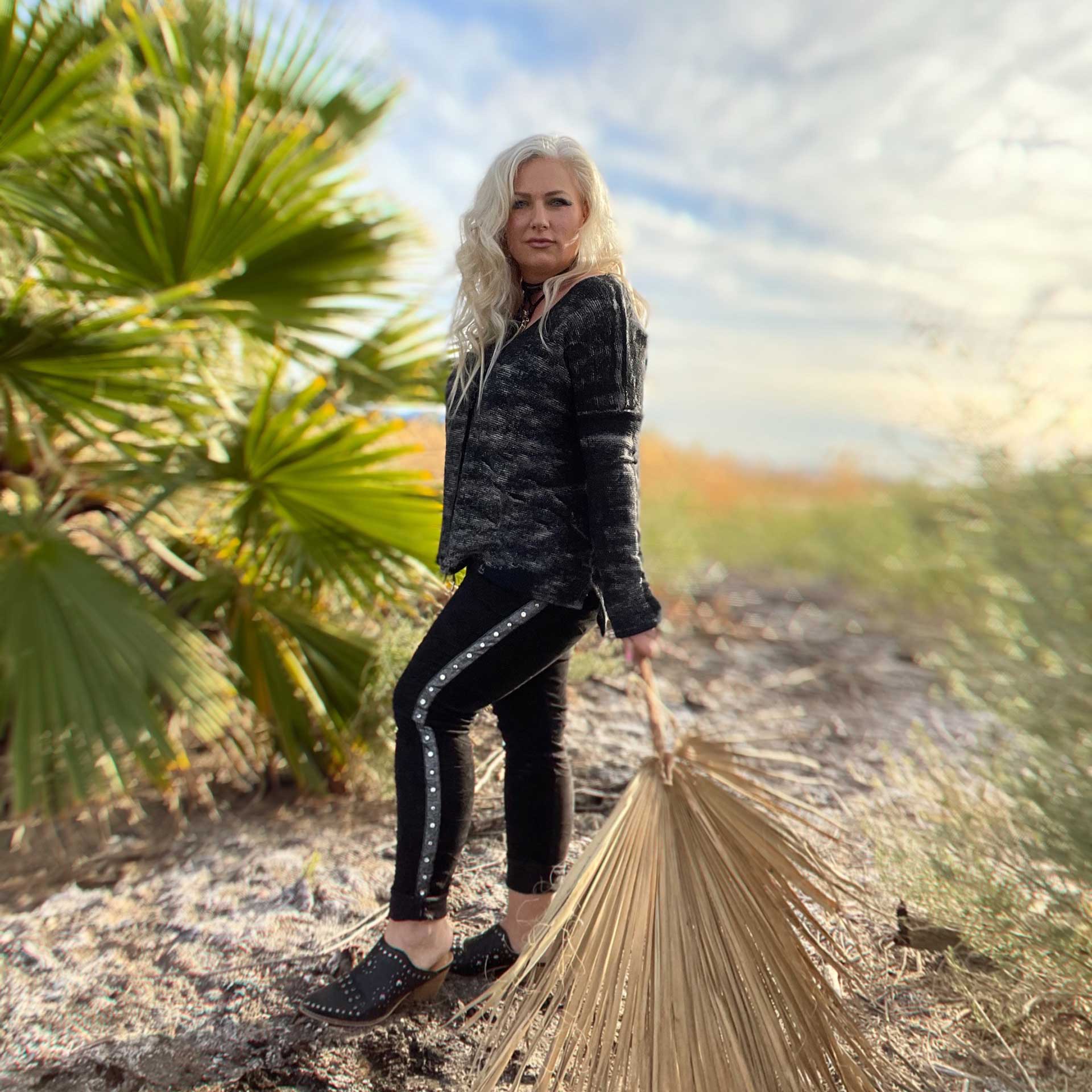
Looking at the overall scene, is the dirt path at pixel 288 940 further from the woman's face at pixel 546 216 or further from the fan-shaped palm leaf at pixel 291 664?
the woman's face at pixel 546 216

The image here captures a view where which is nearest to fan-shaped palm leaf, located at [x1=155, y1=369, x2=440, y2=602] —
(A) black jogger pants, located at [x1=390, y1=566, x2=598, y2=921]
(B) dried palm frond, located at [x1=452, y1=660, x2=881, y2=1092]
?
(A) black jogger pants, located at [x1=390, y1=566, x2=598, y2=921]

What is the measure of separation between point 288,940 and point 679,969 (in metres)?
1.18

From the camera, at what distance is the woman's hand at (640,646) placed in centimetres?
179

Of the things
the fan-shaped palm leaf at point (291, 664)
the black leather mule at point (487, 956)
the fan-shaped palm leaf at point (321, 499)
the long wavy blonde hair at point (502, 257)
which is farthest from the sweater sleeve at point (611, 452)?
the fan-shaped palm leaf at point (291, 664)

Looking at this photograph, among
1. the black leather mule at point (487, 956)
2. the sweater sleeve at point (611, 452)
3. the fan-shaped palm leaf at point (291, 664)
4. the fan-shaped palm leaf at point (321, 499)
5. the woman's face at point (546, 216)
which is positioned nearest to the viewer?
the sweater sleeve at point (611, 452)

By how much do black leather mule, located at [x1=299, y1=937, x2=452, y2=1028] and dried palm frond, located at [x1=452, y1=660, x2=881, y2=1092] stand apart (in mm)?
180

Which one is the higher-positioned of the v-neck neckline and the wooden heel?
the v-neck neckline

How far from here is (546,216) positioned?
1.91m

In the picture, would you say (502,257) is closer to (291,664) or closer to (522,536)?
(522,536)

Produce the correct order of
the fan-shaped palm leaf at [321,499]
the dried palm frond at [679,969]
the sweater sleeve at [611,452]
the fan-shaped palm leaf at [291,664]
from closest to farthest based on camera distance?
the dried palm frond at [679,969], the sweater sleeve at [611,452], the fan-shaped palm leaf at [321,499], the fan-shaped palm leaf at [291,664]

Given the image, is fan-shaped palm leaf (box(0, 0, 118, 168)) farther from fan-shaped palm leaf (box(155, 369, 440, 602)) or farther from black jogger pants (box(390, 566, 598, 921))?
black jogger pants (box(390, 566, 598, 921))

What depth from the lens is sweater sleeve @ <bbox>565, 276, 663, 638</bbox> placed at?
69.9 inches

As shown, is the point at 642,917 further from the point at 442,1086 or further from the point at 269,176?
the point at 269,176

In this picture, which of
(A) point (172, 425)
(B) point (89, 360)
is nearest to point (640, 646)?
(B) point (89, 360)
